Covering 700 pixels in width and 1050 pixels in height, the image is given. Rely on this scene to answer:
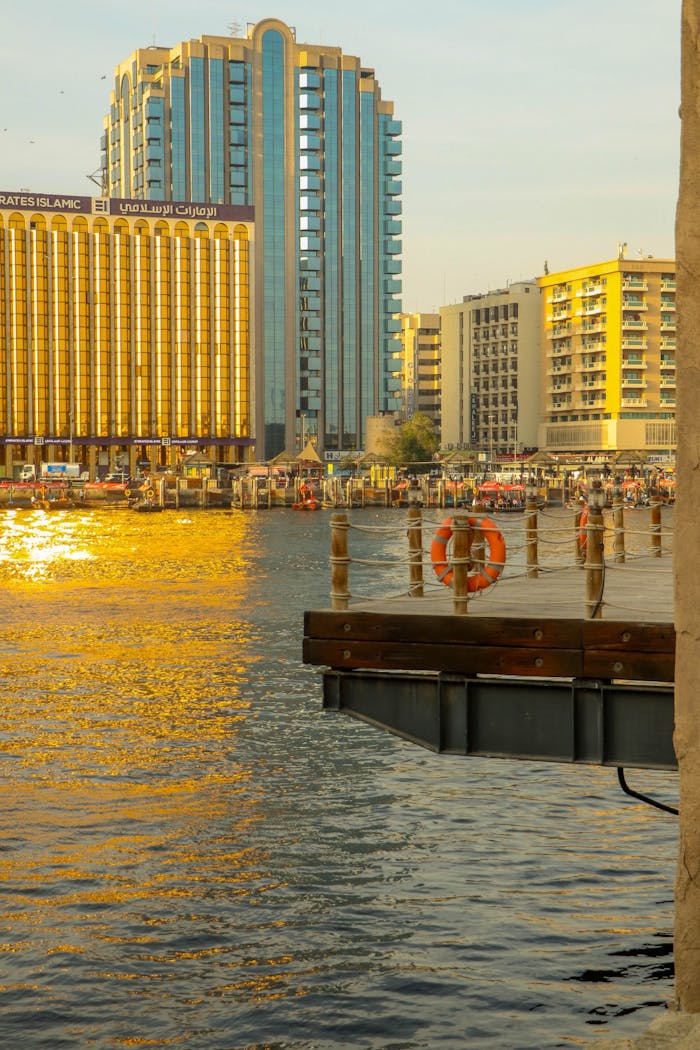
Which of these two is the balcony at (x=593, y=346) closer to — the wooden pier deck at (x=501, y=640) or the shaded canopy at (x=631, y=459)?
the shaded canopy at (x=631, y=459)

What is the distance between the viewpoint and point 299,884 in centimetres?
1922

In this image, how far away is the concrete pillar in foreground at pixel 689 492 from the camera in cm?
946

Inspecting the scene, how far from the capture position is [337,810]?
76.5 feet

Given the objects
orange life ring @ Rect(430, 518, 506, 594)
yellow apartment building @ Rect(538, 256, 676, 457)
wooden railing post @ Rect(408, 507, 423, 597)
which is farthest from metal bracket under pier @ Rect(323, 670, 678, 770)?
yellow apartment building @ Rect(538, 256, 676, 457)

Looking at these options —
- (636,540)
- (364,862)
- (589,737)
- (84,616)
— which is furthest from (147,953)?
(636,540)

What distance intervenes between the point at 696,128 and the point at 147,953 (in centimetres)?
1167

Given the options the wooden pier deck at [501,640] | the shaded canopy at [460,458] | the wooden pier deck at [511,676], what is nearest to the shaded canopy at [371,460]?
the shaded canopy at [460,458]

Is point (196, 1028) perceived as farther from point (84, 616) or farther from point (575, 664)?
point (84, 616)

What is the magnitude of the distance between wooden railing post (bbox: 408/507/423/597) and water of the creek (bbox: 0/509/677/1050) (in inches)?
168

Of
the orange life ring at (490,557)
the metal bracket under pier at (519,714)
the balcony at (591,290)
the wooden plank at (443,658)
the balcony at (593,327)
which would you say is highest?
the balcony at (591,290)

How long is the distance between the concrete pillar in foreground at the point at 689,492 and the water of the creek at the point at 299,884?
218 inches

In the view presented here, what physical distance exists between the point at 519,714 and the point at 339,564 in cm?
256

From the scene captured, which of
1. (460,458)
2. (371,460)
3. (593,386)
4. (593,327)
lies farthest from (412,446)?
(593,327)

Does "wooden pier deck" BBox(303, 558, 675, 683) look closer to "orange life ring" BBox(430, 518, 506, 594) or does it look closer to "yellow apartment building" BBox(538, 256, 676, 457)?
"orange life ring" BBox(430, 518, 506, 594)
